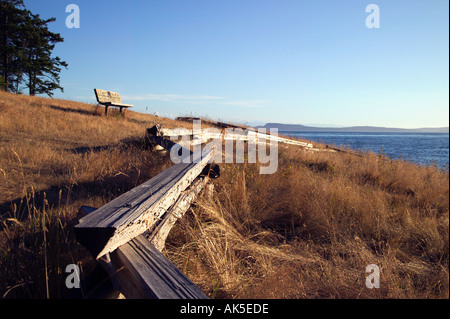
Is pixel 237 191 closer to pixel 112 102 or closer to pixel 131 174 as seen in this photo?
pixel 131 174

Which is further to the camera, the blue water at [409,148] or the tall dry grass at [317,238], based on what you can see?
the blue water at [409,148]

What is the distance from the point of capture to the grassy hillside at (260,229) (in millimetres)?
1633

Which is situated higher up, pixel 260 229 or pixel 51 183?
pixel 51 183

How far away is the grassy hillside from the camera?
1.63 m

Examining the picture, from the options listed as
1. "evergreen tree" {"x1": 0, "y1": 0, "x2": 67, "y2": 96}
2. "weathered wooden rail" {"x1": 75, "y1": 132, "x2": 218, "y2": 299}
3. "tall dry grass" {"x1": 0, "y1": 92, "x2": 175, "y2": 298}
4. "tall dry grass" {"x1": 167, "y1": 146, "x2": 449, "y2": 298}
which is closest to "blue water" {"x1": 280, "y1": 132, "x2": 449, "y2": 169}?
"tall dry grass" {"x1": 167, "y1": 146, "x2": 449, "y2": 298}

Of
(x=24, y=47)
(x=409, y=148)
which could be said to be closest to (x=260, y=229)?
(x=409, y=148)

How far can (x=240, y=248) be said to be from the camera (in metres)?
2.38

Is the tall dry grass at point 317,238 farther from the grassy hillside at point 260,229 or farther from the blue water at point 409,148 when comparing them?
the blue water at point 409,148

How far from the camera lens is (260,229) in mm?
3043

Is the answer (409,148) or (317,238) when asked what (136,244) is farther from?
(409,148)

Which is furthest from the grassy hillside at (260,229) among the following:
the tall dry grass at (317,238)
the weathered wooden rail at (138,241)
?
the weathered wooden rail at (138,241)

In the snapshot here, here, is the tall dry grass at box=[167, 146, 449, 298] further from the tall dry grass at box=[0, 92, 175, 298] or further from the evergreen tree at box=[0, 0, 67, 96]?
the evergreen tree at box=[0, 0, 67, 96]
